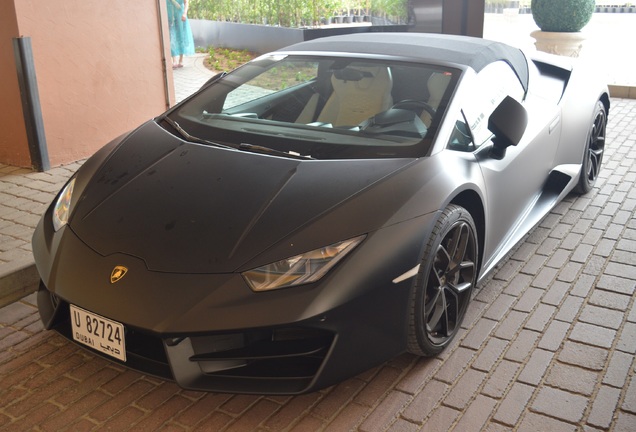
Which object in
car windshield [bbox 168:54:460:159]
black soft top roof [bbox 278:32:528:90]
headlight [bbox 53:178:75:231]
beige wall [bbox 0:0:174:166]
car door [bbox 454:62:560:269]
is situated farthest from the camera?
beige wall [bbox 0:0:174:166]

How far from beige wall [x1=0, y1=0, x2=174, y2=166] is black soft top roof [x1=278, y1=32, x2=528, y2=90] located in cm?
253

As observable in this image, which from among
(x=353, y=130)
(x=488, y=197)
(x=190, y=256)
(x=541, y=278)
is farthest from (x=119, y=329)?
(x=541, y=278)

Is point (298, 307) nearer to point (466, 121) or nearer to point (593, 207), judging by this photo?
point (466, 121)

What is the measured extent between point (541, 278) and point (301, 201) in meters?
1.75

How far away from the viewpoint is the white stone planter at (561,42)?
938cm

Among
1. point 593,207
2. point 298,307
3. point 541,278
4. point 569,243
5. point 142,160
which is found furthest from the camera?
point 593,207

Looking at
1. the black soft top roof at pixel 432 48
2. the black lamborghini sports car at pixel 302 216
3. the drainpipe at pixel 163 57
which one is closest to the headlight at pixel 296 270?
the black lamborghini sports car at pixel 302 216

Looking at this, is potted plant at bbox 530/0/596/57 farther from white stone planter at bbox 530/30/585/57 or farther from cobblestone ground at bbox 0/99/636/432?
cobblestone ground at bbox 0/99/636/432

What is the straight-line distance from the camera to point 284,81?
13.1 feet

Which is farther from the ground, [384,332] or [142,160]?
[142,160]

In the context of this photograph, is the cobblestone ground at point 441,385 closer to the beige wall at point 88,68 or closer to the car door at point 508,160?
the car door at point 508,160

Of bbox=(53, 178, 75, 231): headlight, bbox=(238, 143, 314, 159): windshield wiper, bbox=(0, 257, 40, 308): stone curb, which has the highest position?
bbox=(238, 143, 314, 159): windshield wiper

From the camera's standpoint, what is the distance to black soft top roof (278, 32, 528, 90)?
3652mm

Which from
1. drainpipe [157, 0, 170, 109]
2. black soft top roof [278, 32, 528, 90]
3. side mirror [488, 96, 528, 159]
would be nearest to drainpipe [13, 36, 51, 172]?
drainpipe [157, 0, 170, 109]
